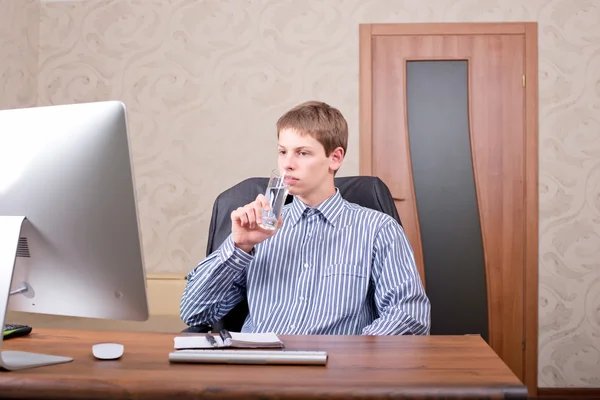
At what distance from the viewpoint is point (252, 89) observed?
3.83 metres

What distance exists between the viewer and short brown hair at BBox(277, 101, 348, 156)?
1.88m

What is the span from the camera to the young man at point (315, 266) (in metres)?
1.70

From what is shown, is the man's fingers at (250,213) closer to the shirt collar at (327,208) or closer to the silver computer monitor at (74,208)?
the shirt collar at (327,208)

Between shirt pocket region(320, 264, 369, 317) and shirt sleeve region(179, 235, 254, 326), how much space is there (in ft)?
0.68

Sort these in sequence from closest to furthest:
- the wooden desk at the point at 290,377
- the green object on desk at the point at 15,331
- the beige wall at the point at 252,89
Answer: the wooden desk at the point at 290,377, the green object on desk at the point at 15,331, the beige wall at the point at 252,89

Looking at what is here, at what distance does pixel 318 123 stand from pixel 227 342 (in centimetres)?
83

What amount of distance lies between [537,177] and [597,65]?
641 mm

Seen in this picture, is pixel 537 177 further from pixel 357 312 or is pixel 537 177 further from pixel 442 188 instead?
pixel 357 312

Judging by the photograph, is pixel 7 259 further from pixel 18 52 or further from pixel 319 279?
pixel 18 52

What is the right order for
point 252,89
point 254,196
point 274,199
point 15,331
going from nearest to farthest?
point 15,331, point 274,199, point 254,196, point 252,89

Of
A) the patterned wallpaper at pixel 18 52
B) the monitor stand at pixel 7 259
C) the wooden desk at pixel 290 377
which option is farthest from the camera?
the patterned wallpaper at pixel 18 52

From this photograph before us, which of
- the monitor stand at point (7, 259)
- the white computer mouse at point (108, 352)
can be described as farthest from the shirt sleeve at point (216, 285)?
the monitor stand at point (7, 259)

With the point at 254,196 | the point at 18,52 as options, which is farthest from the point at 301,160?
the point at 18,52

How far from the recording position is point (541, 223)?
146 inches
